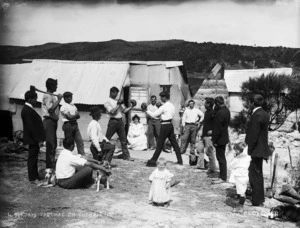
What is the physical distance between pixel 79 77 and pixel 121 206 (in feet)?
28.1

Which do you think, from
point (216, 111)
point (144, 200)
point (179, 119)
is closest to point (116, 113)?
point (216, 111)

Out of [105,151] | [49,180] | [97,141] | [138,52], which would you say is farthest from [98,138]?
[138,52]

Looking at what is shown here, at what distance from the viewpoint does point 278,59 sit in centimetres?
2505

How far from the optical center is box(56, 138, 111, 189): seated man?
5.89 meters

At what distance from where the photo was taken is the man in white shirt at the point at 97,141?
7074 millimetres

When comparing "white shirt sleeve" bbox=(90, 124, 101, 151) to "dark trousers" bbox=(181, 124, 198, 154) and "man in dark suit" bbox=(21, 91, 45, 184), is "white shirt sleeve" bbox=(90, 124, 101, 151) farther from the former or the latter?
"dark trousers" bbox=(181, 124, 198, 154)

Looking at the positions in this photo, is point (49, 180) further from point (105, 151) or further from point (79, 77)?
point (79, 77)

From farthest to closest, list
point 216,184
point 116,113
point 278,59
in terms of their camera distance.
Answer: point 278,59, point 116,113, point 216,184

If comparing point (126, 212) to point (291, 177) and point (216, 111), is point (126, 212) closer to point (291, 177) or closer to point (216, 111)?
point (216, 111)

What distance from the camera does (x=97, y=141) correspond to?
23.3 ft

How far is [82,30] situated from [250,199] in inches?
264

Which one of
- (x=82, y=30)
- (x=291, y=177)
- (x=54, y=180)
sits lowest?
(x=291, y=177)

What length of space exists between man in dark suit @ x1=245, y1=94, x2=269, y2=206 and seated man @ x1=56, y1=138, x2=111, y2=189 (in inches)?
91.6

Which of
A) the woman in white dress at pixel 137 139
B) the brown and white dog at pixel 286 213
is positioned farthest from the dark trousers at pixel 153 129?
the brown and white dog at pixel 286 213
